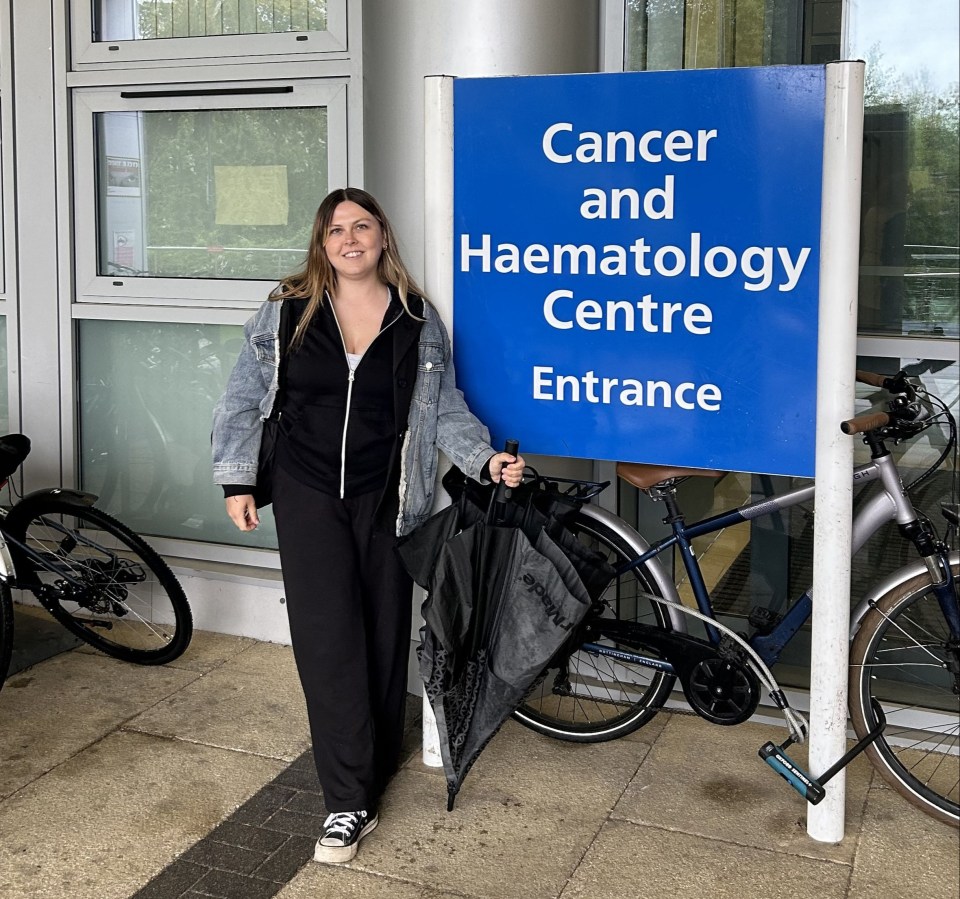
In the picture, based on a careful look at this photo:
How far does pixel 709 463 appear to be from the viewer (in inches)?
147

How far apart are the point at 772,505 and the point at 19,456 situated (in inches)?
114

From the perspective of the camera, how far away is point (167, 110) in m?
5.48

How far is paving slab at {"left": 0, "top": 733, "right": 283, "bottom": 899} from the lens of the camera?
357cm

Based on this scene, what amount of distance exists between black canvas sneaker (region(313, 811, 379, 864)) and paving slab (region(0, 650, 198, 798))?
1.13 meters

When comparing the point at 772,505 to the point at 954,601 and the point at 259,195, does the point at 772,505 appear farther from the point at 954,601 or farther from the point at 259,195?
the point at 259,195

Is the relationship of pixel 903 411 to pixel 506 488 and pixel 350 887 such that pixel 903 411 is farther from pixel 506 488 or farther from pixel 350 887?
pixel 350 887

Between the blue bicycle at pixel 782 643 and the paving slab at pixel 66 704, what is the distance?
1.51 metres

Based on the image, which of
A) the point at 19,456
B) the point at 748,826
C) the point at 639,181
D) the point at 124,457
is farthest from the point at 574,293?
the point at 124,457

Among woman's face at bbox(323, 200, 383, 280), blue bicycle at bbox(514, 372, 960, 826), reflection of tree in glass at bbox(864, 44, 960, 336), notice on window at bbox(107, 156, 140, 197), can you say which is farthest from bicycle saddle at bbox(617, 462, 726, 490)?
notice on window at bbox(107, 156, 140, 197)

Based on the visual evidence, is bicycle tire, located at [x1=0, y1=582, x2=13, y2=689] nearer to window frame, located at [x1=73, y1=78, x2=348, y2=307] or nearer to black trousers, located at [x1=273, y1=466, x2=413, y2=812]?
black trousers, located at [x1=273, y1=466, x2=413, y2=812]

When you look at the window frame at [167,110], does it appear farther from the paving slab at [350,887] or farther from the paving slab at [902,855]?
the paving slab at [902,855]

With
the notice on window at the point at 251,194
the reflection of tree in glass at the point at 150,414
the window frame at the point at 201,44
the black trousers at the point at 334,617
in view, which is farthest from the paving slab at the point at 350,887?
the window frame at the point at 201,44

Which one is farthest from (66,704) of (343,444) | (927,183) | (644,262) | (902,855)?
(927,183)

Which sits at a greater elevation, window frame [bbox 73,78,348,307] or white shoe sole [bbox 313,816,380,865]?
window frame [bbox 73,78,348,307]
